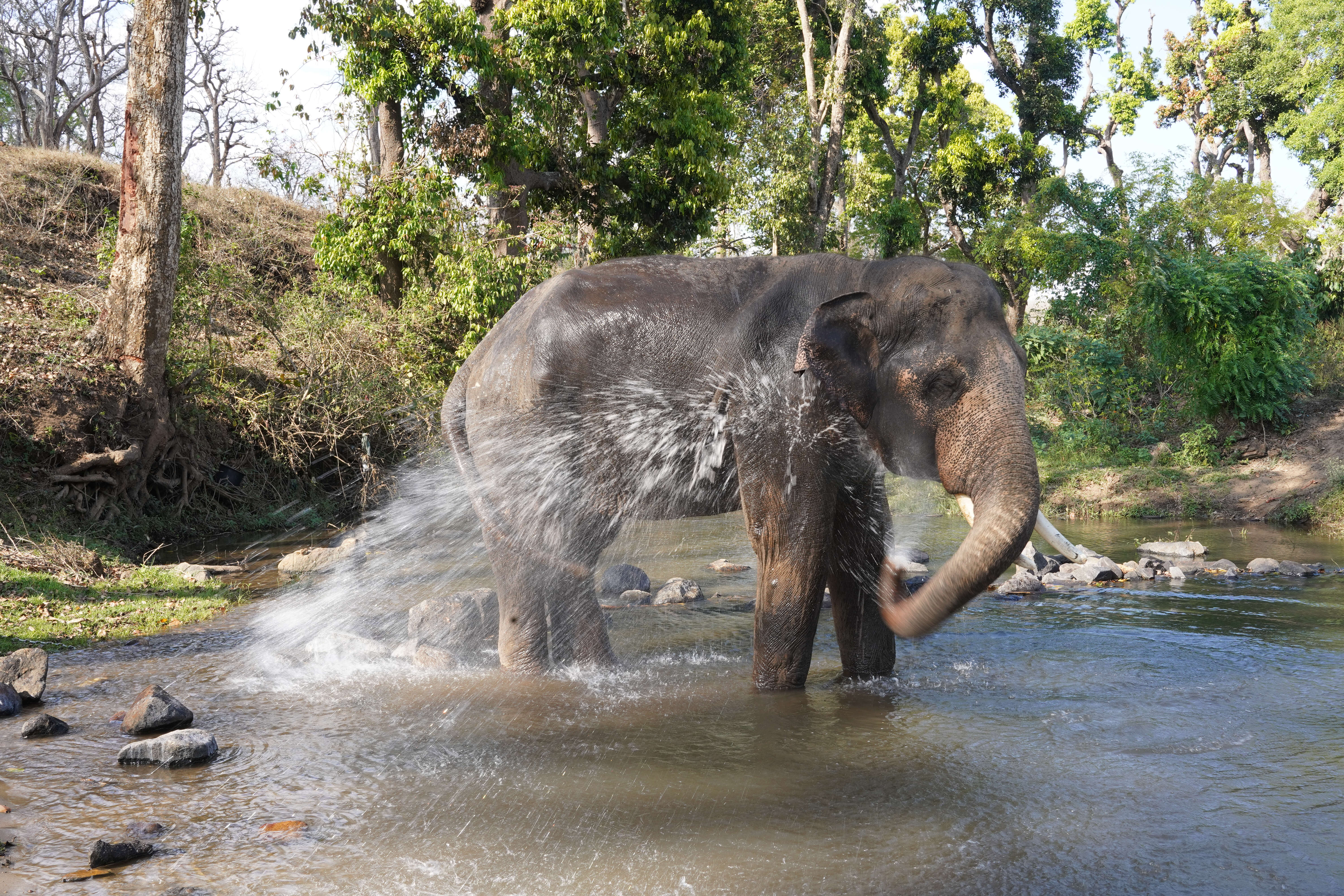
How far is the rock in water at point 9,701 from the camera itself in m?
5.39

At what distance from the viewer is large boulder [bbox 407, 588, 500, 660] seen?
706 cm

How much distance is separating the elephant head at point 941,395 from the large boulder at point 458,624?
309 centimetres

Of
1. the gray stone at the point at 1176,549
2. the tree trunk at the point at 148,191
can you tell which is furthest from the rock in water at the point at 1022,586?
the tree trunk at the point at 148,191

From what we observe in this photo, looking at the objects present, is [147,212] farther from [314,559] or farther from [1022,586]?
[1022,586]

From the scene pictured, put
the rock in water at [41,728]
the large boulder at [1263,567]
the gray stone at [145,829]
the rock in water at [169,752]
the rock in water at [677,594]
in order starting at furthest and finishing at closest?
the large boulder at [1263,567] < the rock in water at [677,594] < the rock in water at [41,728] < the rock in water at [169,752] < the gray stone at [145,829]

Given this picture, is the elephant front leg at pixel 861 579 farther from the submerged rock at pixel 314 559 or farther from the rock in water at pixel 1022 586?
the submerged rock at pixel 314 559

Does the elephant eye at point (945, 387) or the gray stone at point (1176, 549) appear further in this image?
the gray stone at point (1176, 549)

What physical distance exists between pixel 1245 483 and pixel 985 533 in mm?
11990

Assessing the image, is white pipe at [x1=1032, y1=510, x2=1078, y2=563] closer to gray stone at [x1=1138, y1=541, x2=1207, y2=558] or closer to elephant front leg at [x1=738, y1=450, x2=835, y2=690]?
elephant front leg at [x1=738, y1=450, x2=835, y2=690]

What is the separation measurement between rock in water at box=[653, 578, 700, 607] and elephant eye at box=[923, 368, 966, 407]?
13.5 ft

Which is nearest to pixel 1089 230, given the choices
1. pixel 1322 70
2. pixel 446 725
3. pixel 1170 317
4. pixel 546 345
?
pixel 1170 317

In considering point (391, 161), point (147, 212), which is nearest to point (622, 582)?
point (147, 212)

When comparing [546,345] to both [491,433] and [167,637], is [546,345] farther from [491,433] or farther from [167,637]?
[167,637]

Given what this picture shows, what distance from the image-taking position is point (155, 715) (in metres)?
5.09
